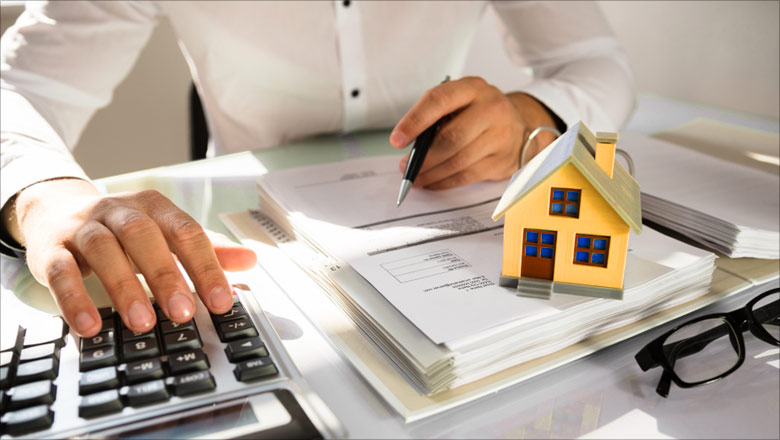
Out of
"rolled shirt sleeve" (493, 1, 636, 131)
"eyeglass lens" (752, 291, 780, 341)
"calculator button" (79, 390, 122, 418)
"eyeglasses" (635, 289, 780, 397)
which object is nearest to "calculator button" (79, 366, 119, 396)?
"calculator button" (79, 390, 122, 418)

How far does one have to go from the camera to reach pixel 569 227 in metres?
0.48

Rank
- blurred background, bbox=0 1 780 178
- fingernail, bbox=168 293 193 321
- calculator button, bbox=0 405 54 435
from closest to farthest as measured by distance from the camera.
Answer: calculator button, bbox=0 405 54 435 < fingernail, bbox=168 293 193 321 < blurred background, bbox=0 1 780 178

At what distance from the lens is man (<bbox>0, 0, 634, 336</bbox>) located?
20.1 inches

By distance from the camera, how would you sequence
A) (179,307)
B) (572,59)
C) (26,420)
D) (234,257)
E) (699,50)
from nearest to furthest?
(26,420), (179,307), (234,257), (572,59), (699,50)

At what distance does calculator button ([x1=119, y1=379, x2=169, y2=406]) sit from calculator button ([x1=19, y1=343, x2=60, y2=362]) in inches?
2.9

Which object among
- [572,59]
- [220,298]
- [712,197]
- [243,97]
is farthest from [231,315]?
[572,59]

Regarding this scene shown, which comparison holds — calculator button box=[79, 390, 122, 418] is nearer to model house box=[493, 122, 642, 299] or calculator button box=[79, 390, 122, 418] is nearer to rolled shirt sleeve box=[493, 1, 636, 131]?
model house box=[493, 122, 642, 299]

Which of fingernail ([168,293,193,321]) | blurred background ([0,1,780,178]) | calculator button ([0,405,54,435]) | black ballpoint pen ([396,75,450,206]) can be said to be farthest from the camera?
blurred background ([0,1,780,178])

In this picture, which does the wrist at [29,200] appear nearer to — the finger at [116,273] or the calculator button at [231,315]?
the finger at [116,273]

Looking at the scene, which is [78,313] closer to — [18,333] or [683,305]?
[18,333]

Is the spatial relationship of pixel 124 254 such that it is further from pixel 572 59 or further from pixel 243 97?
pixel 572 59

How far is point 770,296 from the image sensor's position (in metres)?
0.56

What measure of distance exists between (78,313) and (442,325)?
0.28m

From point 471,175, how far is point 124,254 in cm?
43
